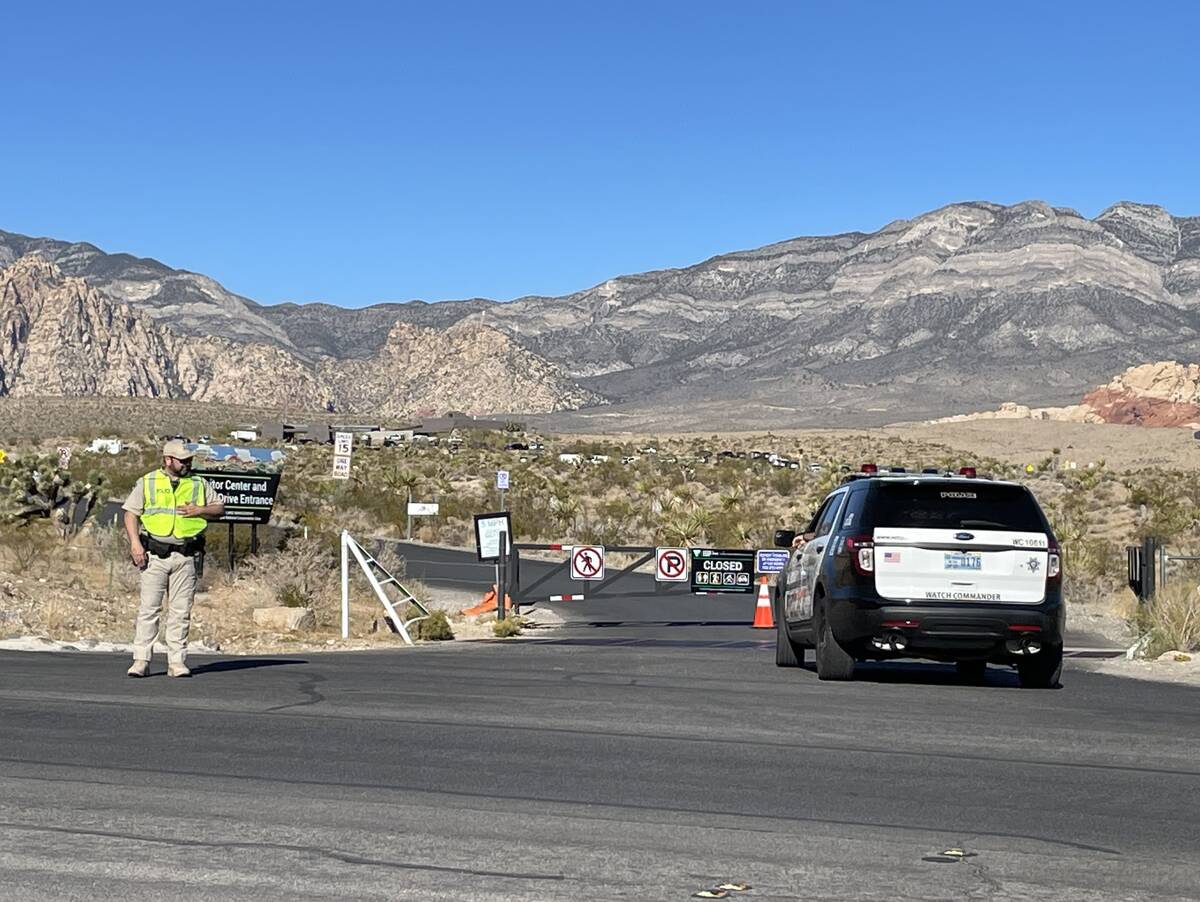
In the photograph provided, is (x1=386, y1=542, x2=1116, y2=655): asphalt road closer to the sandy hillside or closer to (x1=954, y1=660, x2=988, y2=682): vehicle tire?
(x1=954, y1=660, x2=988, y2=682): vehicle tire

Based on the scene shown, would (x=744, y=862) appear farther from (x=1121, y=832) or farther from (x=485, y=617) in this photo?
(x=485, y=617)

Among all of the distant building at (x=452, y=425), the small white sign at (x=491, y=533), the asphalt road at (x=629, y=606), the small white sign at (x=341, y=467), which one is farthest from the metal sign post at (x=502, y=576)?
the distant building at (x=452, y=425)

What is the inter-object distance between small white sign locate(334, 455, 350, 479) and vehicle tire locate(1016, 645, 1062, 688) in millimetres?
16474

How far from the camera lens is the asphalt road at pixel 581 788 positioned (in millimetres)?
7625

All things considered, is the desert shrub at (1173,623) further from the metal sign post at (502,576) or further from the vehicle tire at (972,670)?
the metal sign post at (502,576)

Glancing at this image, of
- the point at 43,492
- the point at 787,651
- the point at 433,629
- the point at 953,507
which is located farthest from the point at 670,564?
the point at 43,492

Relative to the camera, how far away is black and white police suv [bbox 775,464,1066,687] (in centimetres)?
1577

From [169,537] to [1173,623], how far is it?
445 inches

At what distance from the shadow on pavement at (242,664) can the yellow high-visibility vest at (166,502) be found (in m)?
1.30

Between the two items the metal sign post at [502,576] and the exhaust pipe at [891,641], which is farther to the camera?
the metal sign post at [502,576]

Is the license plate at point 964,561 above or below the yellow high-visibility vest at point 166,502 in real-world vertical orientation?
below

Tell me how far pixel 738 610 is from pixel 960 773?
20854 mm

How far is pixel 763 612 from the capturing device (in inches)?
1060

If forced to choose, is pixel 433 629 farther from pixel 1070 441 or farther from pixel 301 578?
pixel 1070 441
